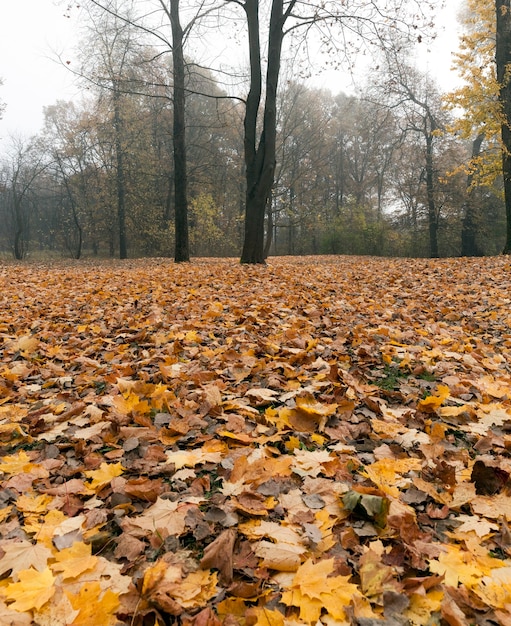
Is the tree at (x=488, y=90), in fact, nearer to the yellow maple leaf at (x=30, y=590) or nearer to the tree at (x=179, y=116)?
the tree at (x=179, y=116)

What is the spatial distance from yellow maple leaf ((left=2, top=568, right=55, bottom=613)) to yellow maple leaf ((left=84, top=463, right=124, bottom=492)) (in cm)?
45

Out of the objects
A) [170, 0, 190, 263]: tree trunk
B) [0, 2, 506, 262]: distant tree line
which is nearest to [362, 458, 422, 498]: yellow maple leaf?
[170, 0, 190, 263]: tree trunk

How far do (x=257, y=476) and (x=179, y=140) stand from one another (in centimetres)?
1169

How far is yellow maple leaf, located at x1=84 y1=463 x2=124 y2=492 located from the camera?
1.58m

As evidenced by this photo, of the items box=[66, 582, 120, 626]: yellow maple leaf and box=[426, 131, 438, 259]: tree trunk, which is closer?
box=[66, 582, 120, 626]: yellow maple leaf

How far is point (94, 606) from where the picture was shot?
1011 mm

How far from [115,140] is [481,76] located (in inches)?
625

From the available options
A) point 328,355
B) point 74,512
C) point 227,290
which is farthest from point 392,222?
point 74,512

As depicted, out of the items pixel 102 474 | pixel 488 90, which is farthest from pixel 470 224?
pixel 102 474

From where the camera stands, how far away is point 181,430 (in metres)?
1.95

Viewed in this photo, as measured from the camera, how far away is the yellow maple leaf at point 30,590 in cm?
102

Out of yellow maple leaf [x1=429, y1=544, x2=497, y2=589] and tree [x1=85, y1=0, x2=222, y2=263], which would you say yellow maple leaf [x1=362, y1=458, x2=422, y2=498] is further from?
tree [x1=85, y1=0, x2=222, y2=263]

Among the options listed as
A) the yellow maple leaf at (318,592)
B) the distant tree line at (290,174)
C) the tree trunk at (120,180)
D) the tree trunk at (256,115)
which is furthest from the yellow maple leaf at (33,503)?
the tree trunk at (120,180)

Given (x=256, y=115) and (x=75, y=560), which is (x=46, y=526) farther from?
(x=256, y=115)
